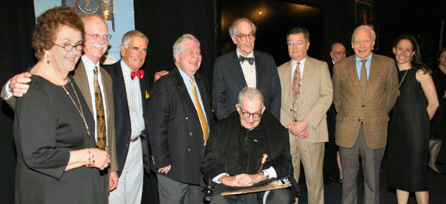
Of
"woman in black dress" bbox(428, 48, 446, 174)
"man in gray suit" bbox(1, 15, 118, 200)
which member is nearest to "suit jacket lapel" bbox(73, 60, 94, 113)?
"man in gray suit" bbox(1, 15, 118, 200)

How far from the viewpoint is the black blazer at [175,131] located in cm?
268

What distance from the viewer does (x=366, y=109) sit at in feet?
10.3

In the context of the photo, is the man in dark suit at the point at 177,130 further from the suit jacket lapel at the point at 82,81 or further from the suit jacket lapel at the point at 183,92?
the suit jacket lapel at the point at 82,81

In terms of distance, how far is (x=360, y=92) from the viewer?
3.17 metres

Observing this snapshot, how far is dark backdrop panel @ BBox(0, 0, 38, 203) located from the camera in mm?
2637

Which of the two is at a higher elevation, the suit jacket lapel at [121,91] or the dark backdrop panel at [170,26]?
the dark backdrop panel at [170,26]

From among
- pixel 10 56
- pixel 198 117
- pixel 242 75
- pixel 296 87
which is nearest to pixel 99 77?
pixel 198 117

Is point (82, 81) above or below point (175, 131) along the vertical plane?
above

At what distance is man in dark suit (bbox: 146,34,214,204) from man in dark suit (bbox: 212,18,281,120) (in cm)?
25

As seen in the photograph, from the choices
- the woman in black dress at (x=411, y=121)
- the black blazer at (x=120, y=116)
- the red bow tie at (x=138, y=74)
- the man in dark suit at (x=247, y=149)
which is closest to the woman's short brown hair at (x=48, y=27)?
the black blazer at (x=120, y=116)

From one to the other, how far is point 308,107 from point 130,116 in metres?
1.80

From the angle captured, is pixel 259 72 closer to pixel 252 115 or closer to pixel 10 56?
pixel 252 115

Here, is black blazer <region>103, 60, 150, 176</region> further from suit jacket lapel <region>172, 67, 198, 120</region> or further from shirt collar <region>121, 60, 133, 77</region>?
suit jacket lapel <region>172, 67, 198, 120</region>

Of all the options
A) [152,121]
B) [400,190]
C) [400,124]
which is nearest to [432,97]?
[400,124]
